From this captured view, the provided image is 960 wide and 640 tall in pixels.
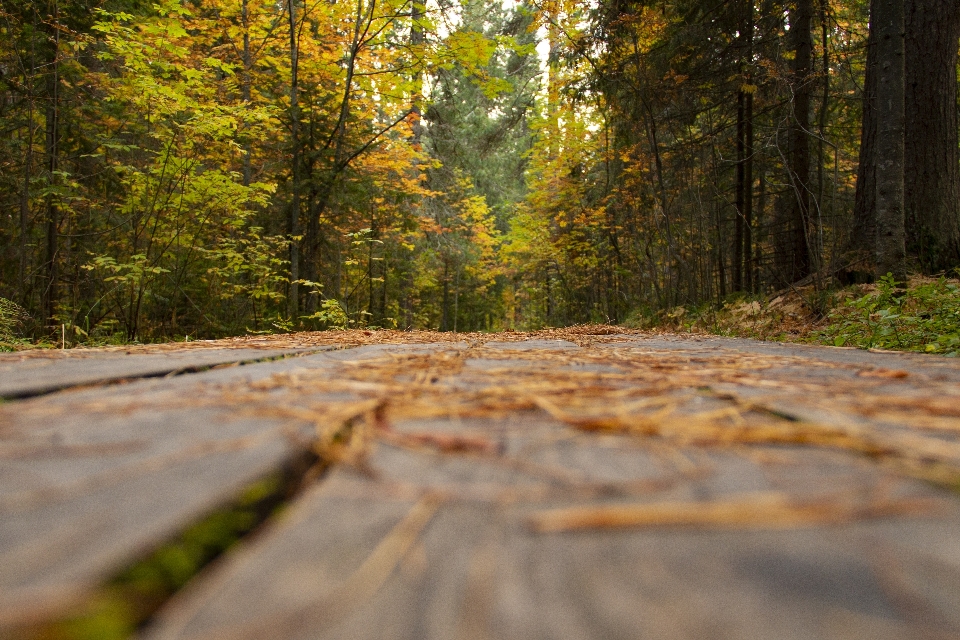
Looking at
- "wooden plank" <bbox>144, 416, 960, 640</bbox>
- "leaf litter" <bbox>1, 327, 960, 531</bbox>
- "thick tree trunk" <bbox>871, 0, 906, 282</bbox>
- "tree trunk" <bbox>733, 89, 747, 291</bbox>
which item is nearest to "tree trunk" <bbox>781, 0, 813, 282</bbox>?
"tree trunk" <bbox>733, 89, 747, 291</bbox>

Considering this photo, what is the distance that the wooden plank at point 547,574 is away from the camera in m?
0.38

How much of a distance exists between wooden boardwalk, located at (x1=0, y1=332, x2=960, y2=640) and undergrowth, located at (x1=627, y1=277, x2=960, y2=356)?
131 inches

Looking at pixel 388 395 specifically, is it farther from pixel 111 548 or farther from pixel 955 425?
pixel 955 425

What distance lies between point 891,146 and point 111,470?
6.43 meters

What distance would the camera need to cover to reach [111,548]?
44 centimetres

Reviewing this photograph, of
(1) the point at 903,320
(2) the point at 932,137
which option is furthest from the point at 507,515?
(2) the point at 932,137

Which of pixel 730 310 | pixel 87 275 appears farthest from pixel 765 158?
pixel 87 275

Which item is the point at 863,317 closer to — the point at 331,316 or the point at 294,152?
the point at 331,316

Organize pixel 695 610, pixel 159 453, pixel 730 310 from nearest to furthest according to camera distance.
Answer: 1. pixel 695 610
2. pixel 159 453
3. pixel 730 310

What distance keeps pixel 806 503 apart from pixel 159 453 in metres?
0.90

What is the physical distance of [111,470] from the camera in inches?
26.4

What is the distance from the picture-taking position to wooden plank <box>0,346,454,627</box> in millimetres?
420

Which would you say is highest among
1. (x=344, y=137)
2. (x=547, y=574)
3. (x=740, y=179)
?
(x=344, y=137)

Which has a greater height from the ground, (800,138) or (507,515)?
(800,138)
